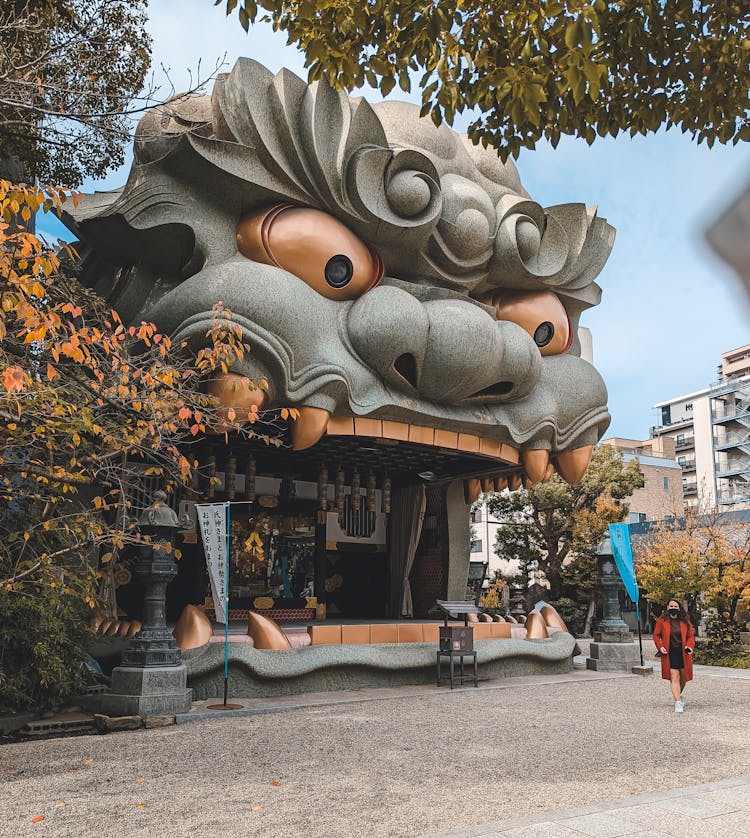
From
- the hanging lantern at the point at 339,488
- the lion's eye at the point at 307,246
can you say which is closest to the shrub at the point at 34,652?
the lion's eye at the point at 307,246

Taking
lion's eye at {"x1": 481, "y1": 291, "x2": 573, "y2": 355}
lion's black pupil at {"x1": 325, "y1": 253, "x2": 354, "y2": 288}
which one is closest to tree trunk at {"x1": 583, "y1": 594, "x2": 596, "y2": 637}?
lion's eye at {"x1": 481, "y1": 291, "x2": 573, "y2": 355}

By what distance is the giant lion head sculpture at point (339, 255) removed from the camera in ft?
35.7

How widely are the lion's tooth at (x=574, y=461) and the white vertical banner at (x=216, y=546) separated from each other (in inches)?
270

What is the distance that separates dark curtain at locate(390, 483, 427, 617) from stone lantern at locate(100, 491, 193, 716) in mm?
7572

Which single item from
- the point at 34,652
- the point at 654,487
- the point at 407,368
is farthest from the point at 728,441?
the point at 34,652

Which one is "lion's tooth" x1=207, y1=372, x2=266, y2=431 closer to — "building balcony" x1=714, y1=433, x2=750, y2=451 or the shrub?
the shrub

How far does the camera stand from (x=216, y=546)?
406 inches

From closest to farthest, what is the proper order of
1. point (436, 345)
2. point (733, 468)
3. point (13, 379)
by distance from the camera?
point (13, 379) < point (436, 345) < point (733, 468)

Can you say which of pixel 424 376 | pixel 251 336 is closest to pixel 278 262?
pixel 251 336

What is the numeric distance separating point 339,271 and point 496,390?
3.42m

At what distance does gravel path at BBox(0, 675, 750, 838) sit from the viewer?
5137mm

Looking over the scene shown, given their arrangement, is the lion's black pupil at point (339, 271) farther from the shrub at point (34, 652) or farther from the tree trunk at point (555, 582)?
the tree trunk at point (555, 582)

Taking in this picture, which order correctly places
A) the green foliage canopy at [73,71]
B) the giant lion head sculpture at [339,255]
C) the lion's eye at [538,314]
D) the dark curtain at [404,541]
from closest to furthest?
the green foliage canopy at [73,71] < the giant lion head sculpture at [339,255] < the lion's eye at [538,314] < the dark curtain at [404,541]

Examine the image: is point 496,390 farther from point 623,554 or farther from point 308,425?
point 623,554
